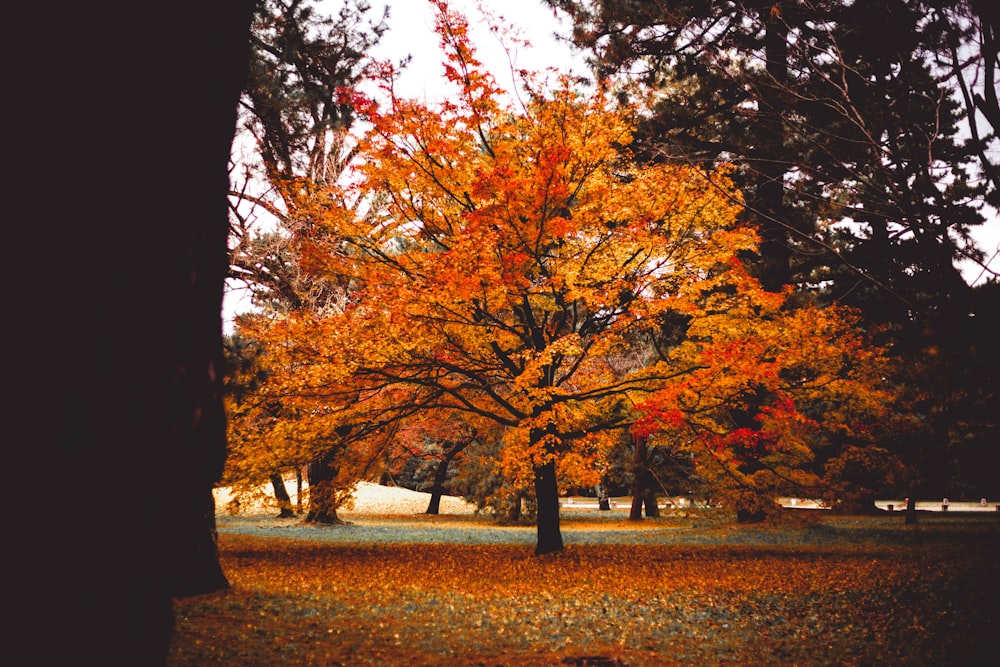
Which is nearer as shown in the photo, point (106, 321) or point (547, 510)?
point (106, 321)

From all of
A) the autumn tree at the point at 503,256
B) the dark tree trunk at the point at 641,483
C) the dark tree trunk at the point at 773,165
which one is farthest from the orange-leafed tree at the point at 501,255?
the dark tree trunk at the point at 641,483

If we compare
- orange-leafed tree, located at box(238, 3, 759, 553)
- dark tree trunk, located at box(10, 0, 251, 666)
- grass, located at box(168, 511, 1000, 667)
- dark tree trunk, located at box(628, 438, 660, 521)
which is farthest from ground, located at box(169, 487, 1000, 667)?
dark tree trunk, located at box(628, 438, 660, 521)

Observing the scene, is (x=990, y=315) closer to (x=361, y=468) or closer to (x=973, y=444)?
(x=361, y=468)

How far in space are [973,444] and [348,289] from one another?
90.1ft

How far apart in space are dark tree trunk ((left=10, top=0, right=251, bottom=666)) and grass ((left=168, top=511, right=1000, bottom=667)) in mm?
4068

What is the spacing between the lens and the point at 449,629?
698cm

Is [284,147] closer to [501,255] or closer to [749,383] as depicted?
[501,255]

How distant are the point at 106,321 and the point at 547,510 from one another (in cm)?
1279

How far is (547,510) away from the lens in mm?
13891

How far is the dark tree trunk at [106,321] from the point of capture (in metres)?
1.81

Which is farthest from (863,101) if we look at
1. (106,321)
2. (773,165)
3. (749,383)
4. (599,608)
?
(106,321)

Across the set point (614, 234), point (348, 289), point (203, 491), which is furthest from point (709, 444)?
point (203, 491)

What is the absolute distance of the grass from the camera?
19.7ft

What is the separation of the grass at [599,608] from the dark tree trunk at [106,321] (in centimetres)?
407
